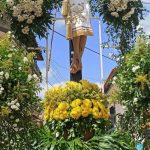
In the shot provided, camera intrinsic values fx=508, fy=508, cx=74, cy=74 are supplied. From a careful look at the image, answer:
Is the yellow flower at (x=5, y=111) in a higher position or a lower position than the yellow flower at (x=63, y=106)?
lower

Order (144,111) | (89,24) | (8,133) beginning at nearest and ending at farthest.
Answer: (8,133) → (144,111) → (89,24)

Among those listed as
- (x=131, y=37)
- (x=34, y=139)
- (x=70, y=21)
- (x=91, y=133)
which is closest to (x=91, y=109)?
(x=91, y=133)

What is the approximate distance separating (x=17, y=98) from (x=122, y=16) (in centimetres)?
212

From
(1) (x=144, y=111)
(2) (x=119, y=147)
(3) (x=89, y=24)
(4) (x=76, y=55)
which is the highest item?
(3) (x=89, y=24)

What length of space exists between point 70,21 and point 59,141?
1.47m

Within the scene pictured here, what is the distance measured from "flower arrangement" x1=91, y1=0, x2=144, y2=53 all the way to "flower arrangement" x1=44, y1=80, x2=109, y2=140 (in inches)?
48.9

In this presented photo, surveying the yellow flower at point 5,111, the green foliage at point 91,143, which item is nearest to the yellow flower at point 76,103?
the green foliage at point 91,143

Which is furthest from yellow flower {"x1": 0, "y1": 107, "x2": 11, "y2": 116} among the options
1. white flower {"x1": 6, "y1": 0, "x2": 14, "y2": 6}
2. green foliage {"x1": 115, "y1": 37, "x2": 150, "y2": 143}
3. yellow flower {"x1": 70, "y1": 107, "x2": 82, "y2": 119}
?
white flower {"x1": 6, "y1": 0, "x2": 14, "y2": 6}

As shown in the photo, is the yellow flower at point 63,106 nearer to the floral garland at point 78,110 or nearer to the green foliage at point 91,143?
the floral garland at point 78,110

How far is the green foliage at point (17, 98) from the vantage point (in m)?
5.38

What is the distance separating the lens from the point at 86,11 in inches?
246

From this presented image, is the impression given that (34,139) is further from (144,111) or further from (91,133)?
(144,111)

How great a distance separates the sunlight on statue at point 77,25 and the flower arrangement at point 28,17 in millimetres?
415

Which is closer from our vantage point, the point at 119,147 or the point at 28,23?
the point at 119,147
